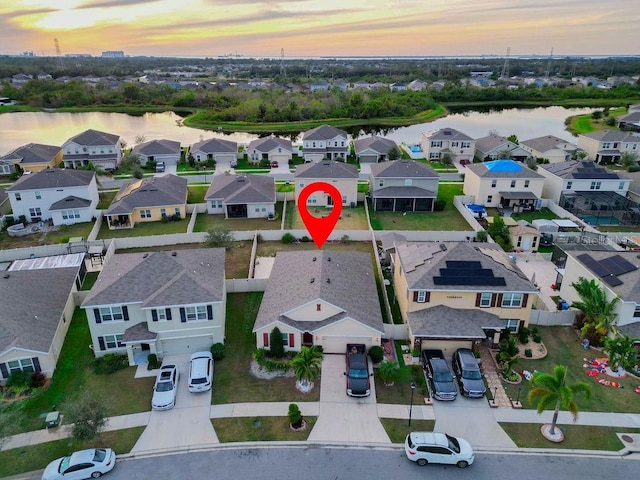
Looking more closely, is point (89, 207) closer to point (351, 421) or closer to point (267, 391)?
point (267, 391)

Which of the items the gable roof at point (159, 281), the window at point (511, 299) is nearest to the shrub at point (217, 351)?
the gable roof at point (159, 281)

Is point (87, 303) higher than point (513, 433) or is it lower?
higher

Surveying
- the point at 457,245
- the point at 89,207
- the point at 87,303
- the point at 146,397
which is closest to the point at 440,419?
the point at 457,245

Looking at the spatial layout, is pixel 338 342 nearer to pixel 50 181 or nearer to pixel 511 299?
pixel 511 299

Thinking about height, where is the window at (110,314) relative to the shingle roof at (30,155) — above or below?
below

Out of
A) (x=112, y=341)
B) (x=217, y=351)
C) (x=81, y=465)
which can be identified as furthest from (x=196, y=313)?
(x=81, y=465)

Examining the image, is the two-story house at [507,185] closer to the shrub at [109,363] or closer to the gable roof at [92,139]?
the shrub at [109,363]
